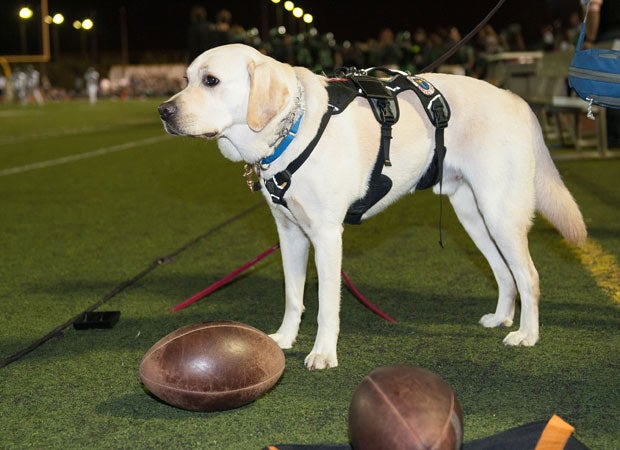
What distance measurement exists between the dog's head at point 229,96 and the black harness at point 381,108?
11.2 inches

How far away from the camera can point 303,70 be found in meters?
3.69

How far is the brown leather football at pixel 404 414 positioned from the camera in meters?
2.38

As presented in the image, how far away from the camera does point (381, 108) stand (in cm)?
378

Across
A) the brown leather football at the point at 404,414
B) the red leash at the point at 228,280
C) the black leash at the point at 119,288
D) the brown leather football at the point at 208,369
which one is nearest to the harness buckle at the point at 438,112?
the red leash at the point at 228,280

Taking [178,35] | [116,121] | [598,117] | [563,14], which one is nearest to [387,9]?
[178,35]

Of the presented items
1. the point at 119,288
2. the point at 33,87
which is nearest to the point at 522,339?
the point at 119,288

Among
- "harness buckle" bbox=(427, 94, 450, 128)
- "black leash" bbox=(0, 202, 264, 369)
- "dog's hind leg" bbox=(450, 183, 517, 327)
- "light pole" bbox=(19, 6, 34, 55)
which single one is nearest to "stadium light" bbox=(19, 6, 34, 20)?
"light pole" bbox=(19, 6, 34, 55)

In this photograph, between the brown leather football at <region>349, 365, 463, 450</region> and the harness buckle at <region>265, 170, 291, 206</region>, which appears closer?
the brown leather football at <region>349, 365, 463, 450</region>

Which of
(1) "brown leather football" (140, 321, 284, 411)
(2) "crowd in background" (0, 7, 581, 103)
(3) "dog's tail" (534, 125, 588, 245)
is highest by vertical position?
(3) "dog's tail" (534, 125, 588, 245)

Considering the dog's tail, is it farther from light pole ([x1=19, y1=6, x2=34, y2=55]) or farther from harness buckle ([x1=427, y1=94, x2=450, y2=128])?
light pole ([x1=19, y1=6, x2=34, y2=55])

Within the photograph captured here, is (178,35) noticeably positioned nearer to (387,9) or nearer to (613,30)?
(387,9)

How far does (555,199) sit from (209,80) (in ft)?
6.14

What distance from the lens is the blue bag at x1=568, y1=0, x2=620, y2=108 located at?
375cm

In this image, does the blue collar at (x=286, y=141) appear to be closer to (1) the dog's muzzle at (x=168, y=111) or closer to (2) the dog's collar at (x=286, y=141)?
(2) the dog's collar at (x=286, y=141)
